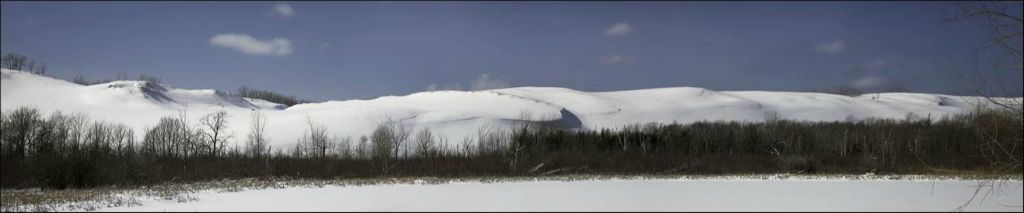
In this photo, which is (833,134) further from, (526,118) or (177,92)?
(177,92)

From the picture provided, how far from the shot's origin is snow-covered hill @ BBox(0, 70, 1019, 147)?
80.1 metres

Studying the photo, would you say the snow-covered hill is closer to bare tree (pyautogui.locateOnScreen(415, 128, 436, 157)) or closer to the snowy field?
bare tree (pyautogui.locateOnScreen(415, 128, 436, 157))

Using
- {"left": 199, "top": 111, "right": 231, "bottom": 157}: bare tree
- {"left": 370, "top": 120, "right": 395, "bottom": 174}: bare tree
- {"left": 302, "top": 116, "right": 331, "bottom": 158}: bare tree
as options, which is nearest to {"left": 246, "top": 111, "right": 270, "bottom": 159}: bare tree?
{"left": 199, "top": 111, "right": 231, "bottom": 157}: bare tree

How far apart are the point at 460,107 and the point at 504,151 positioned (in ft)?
88.3

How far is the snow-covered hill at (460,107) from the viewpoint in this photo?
80.1 meters

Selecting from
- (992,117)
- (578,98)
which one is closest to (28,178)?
(992,117)

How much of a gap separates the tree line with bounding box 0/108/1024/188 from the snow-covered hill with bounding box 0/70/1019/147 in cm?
256

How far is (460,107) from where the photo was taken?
8656cm

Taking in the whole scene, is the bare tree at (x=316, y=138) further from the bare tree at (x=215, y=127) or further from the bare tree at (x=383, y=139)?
the bare tree at (x=215, y=127)

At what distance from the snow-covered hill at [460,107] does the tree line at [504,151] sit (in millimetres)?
2564

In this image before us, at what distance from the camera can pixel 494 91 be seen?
98625 millimetres

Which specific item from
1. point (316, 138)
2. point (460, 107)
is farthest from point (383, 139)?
point (460, 107)

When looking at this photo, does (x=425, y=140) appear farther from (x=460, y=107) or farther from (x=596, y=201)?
(x=596, y=201)

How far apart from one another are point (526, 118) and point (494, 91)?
54.4 ft
